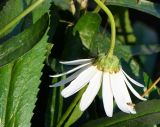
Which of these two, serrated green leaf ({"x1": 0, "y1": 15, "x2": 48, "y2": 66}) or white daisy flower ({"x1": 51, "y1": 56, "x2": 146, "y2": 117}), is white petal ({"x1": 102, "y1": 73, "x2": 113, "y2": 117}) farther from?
serrated green leaf ({"x1": 0, "y1": 15, "x2": 48, "y2": 66})

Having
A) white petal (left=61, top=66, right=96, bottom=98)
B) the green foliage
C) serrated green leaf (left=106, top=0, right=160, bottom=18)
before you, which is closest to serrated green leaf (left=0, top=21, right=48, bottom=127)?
the green foliage

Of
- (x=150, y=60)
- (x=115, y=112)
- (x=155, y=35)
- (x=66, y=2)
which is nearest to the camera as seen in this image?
(x=115, y=112)

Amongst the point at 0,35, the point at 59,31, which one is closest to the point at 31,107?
the point at 0,35

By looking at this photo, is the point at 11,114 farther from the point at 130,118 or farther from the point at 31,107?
the point at 130,118

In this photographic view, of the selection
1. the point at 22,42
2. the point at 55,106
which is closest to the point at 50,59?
the point at 55,106

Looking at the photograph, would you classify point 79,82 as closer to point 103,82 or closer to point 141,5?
point 103,82

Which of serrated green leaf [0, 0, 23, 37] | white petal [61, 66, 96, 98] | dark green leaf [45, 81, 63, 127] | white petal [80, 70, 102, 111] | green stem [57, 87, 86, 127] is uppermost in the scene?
serrated green leaf [0, 0, 23, 37]
